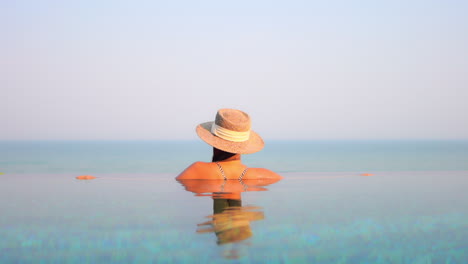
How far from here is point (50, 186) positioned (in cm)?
1009

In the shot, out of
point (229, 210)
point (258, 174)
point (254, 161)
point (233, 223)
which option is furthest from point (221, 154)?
point (254, 161)

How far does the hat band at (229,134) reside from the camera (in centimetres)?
909

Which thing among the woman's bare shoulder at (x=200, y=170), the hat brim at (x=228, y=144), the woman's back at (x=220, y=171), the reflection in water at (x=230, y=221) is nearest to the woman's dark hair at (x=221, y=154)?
the woman's back at (x=220, y=171)

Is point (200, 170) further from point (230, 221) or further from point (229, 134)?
point (230, 221)

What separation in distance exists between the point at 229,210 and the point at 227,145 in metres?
2.53

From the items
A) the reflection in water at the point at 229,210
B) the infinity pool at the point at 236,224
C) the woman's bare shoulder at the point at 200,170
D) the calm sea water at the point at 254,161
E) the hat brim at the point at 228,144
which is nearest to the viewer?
the infinity pool at the point at 236,224

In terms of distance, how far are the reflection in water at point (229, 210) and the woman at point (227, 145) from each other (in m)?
0.14

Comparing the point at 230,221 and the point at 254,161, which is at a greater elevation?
the point at 230,221

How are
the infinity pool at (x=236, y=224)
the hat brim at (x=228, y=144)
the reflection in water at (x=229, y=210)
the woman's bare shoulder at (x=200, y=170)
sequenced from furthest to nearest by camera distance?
1. the woman's bare shoulder at (x=200, y=170)
2. the hat brim at (x=228, y=144)
3. the reflection in water at (x=229, y=210)
4. the infinity pool at (x=236, y=224)

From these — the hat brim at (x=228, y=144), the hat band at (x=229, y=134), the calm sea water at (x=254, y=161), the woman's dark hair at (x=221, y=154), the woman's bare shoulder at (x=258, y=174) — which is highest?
the hat band at (x=229, y=134)

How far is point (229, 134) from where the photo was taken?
9.09 meters

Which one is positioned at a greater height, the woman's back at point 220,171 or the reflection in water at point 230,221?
the reflection in water at point 230,221

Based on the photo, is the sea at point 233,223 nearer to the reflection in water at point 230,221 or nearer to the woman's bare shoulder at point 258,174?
the reflection in water at point 230,221

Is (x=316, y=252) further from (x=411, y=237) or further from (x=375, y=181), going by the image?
(x=375, y=181)
